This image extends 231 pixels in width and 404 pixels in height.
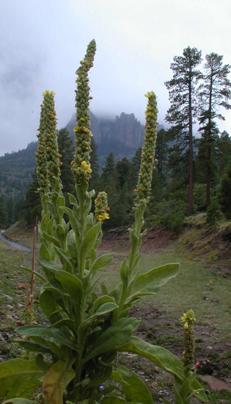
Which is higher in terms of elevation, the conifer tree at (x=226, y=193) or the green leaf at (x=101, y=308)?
the conifer tree at (x=226, y=193)

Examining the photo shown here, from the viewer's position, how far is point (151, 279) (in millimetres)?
3451

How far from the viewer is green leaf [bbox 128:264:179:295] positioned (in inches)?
133

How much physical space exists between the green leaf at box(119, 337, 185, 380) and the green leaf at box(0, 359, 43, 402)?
0.66m

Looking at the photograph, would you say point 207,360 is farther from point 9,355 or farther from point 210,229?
point 210,229

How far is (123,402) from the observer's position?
11.0 feet

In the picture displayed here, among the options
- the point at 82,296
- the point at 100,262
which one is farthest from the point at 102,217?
the point at 82,296

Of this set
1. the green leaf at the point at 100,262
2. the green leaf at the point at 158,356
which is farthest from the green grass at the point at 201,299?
the green leaf at the point at 100,262

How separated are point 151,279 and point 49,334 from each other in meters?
0.81

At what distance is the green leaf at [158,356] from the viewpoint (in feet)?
10.9

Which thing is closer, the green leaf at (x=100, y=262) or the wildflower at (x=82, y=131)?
the wildflower at (x=82, y=131)

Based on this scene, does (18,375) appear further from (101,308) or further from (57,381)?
(101,308)

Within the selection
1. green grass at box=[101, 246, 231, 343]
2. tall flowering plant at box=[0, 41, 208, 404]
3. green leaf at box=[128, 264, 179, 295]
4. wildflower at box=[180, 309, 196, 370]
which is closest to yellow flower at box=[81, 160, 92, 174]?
tall flowering plant at box=[0, 41, 208, 404]

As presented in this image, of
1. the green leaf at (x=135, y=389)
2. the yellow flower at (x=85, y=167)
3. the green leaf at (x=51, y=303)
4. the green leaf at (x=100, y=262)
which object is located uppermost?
the yellow flower at (x=85, y=167)

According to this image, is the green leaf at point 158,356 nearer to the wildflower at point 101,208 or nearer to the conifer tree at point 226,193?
the wildflower at point 101,208
